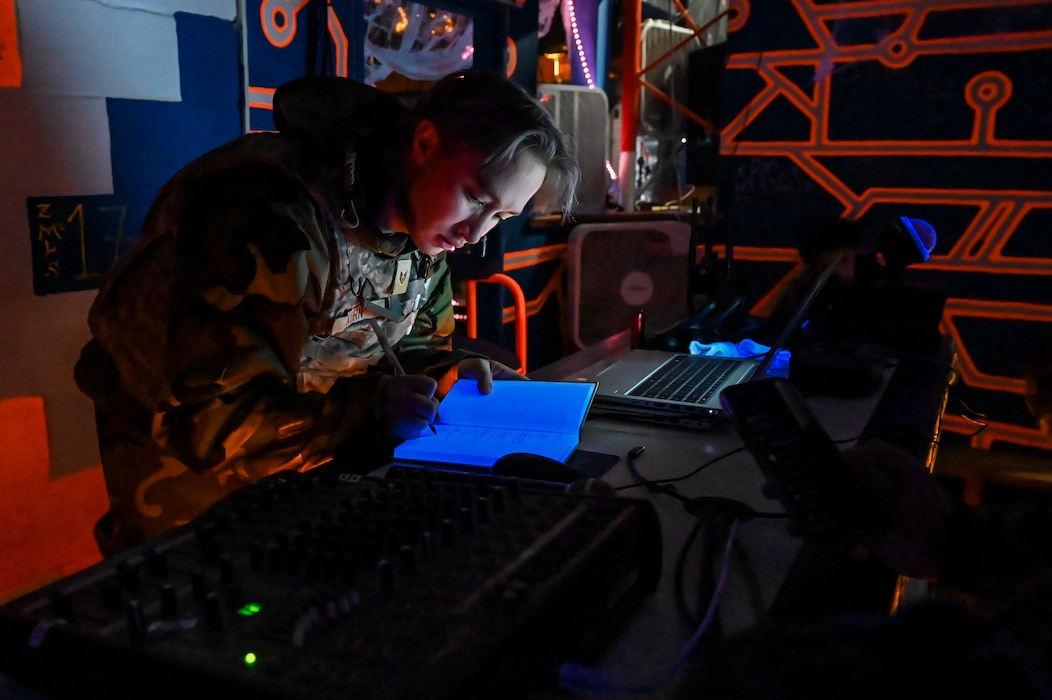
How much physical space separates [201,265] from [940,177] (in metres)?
2.73

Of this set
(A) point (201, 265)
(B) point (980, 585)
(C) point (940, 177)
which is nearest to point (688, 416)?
(B) point (980, 585)

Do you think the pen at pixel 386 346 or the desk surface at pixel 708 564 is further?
the pen at pixel 386 346

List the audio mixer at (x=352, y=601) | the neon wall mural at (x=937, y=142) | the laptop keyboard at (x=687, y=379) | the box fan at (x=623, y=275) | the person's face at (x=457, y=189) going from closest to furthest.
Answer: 1. the audio mixer at (x=352, y=601)
2. the person's face at (x=457, y=189)
3. the laptop keyboard at (x=687, y=379)
4. the neon wall mural at (x=937, y=142)
5. the box fan at (x=623, y=275)

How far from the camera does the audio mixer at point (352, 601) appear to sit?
449 millimetres

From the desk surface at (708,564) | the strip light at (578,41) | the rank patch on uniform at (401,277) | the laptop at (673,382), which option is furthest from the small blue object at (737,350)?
the strip light at (578,41)

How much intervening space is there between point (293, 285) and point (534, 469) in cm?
40

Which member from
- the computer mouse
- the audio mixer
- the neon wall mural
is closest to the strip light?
the neon wall mural

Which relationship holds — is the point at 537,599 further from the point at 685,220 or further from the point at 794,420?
the point at 685,220

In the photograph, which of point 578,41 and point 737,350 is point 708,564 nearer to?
point 737,350

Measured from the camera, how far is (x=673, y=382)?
1422mm

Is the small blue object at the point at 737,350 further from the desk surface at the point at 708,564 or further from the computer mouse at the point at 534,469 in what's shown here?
the computer mouse at the point at 534,469

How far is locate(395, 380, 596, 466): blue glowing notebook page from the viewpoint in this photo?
106 cm

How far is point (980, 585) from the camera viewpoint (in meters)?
0.77

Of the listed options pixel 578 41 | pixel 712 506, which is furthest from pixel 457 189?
pixel 578 41
